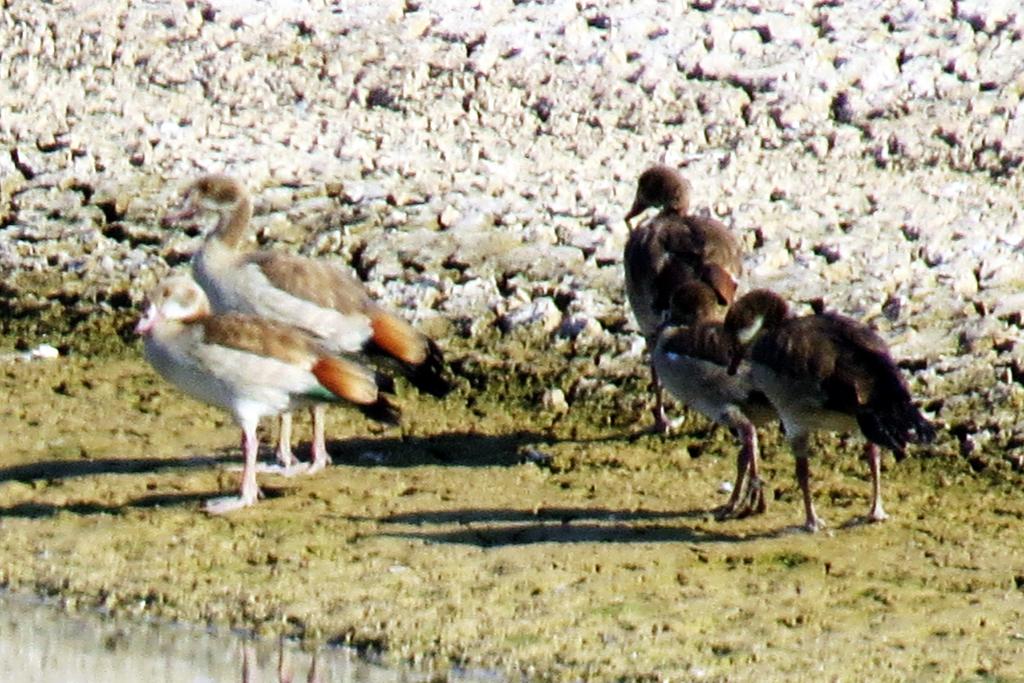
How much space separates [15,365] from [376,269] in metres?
2.10

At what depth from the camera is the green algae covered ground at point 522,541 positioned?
1004 cm

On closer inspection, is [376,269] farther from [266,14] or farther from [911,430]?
[911,430]

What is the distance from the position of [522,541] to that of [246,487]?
4.76 ft

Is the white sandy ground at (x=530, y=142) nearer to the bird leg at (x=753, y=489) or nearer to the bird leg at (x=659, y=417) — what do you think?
the bird leg at (x=659, y=417)

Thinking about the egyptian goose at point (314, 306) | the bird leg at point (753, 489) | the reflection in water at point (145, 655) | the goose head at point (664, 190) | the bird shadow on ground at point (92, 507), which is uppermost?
the goose head at point (664, 190)

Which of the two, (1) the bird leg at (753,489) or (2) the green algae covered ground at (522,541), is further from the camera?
(1) the bird leg at (753,489)

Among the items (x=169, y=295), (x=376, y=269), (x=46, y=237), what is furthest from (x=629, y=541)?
(x=46, y=237)

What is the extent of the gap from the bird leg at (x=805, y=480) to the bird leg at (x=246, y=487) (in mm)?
2535

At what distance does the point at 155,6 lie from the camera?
1745 centimetres

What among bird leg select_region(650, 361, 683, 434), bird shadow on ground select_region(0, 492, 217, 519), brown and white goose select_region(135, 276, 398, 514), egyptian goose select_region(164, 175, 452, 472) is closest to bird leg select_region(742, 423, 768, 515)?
bird leg select_region(650, 361, 683, 434)

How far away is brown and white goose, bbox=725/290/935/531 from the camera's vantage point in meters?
10.9

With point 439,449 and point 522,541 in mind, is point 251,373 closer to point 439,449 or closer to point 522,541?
point 439,449

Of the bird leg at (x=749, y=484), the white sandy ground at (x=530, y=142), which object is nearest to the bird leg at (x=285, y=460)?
the white sandy ground at (x=530, y=142)

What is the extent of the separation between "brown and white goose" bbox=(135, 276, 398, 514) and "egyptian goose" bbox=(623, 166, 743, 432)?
151 cm
